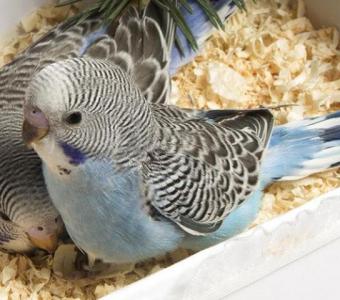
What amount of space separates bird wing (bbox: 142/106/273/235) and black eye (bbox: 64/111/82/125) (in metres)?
0.13

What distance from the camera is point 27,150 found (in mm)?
899

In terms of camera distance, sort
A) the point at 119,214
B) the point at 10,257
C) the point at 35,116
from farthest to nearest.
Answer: the point at 10,257 < the point at 119,214 < the point at 35,116

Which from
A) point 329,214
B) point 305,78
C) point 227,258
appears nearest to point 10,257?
point 227,258

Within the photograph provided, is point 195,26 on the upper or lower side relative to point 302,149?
upper

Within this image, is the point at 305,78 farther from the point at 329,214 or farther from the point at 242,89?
the point at 329,214

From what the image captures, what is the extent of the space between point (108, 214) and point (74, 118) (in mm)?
149

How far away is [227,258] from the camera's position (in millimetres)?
847

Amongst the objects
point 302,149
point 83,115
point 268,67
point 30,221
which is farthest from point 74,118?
point 268,67

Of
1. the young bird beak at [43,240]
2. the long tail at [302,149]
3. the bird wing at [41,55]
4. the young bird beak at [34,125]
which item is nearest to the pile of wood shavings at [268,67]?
the long tail at [302,149]

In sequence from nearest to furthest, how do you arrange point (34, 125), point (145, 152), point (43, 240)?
point (34, 125), point (145, 152), point (43, 240)

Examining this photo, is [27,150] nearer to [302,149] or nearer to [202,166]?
[202,166]

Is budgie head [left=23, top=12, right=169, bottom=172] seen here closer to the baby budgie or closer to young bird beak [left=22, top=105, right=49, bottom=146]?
young bird beak [left=22, top=105, right=49, bottom=146]

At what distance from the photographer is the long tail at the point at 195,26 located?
110cm

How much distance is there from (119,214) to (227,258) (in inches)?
5.5
